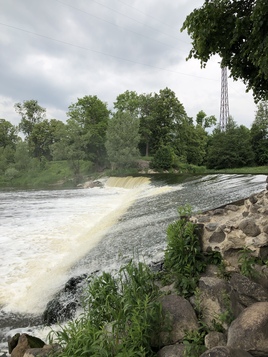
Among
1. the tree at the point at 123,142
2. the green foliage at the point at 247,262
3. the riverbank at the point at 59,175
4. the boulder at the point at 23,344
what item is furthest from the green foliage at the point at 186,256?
the tree at the point at 123,142

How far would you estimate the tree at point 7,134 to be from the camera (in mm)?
53719

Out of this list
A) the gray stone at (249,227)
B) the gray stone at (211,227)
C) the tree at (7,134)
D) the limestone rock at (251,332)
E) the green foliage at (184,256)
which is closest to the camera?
the limestone rock at (251,332)

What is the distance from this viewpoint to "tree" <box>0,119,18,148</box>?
53719 millimetres

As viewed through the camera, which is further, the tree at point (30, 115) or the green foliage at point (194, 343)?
the tree at point (30, 115)

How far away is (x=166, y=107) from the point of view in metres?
39.3

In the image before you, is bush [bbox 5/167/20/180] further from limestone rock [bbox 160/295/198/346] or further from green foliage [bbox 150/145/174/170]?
limestone rock [bbox 160/295/198/346]

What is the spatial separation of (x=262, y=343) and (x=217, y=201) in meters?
7.80

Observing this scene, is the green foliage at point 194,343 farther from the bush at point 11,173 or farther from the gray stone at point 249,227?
the bush at point 11,173

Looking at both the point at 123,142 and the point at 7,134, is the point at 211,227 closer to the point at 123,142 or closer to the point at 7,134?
the point at 123,142

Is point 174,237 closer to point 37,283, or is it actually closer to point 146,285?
point 146,285

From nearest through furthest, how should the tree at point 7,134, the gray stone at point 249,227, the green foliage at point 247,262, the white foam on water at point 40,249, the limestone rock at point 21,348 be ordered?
the limestone rock at point 21,348, the green foliage at point 247,262, the gray stone at point 249,227, the white foam on water at point 40,249, the tree at point 7,134

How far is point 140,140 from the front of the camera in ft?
127

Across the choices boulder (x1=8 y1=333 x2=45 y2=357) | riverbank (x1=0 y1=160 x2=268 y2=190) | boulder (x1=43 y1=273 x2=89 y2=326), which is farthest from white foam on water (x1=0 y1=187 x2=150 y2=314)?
riverbank (x1=0 y1=160 x2=268 y2=190)

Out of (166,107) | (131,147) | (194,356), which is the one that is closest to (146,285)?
(194,356)
